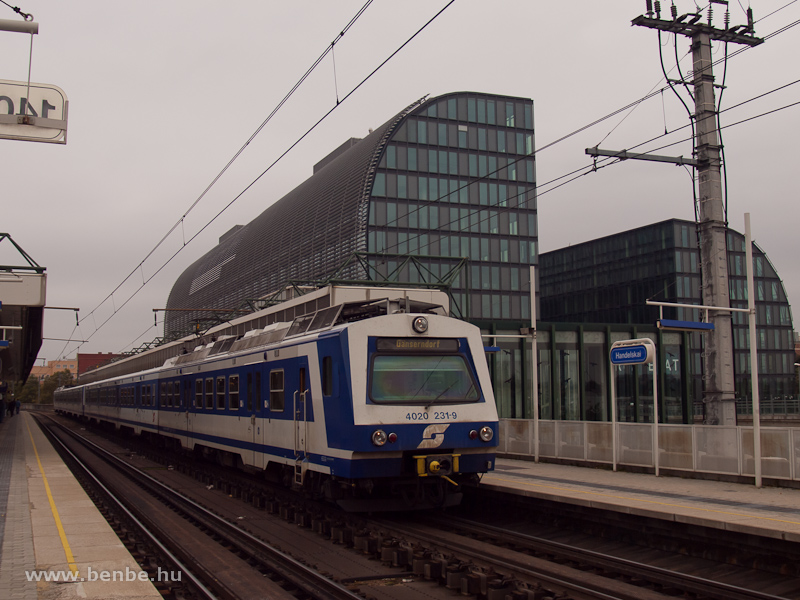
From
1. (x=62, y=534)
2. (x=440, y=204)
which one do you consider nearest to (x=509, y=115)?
(x=440, y=204)

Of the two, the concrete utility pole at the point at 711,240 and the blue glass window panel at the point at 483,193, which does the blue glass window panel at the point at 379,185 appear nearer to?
the blue glass window panel at the point at 483,193

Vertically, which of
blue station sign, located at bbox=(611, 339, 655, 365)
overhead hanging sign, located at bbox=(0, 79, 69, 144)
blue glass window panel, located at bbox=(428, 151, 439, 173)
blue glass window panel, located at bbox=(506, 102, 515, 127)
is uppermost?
blue glass window panel, located at bbox=(506, 102, 515, 127)

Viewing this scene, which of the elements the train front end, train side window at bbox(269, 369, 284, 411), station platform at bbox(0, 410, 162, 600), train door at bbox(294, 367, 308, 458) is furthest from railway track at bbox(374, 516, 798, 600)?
Result: station platform at bbox(0, 410, 162, 600)

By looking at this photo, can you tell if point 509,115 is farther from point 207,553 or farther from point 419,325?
point 207,553

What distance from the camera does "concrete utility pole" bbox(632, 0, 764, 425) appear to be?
14.8 metres

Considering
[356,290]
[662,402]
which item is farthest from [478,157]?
[356,290]

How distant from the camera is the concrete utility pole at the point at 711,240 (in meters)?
14.8

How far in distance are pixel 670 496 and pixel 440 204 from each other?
43.7 m

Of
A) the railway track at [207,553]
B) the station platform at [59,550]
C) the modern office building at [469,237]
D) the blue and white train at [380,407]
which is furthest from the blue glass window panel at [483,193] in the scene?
the blue and white train at [380,407]

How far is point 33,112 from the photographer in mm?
9391

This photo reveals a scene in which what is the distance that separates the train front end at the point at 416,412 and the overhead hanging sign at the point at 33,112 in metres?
5.09

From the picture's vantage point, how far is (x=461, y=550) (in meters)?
10.5

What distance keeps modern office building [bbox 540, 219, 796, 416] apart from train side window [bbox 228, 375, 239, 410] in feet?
159

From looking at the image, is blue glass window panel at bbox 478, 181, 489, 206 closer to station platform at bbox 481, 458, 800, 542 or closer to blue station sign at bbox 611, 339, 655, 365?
blue station sign at bbox 611, 339, 655, 365
